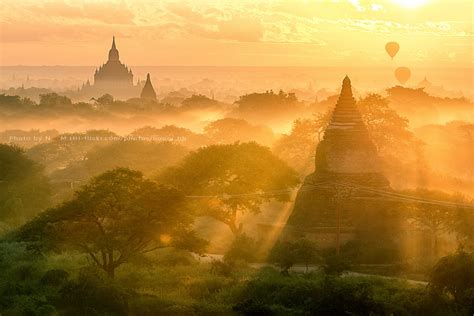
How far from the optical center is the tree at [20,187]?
4888cm

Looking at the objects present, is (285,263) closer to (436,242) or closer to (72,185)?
(436,242)

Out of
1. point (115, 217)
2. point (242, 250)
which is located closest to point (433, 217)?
point (242, 250)

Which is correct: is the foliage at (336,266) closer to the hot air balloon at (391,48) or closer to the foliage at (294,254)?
the foliage at (294,254)

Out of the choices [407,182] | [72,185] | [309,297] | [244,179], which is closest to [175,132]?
[72,185]

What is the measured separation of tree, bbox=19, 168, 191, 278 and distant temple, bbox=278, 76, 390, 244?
7329 millimetres

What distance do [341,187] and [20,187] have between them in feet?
76.6

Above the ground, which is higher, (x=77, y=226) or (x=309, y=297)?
(x=77, y=226)

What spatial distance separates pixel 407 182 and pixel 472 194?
406 cm

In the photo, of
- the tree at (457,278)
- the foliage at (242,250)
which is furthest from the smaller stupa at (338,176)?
the tree at (457,278)

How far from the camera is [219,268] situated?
3247 cm

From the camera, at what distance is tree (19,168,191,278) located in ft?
99.2

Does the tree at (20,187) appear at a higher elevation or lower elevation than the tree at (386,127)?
lower

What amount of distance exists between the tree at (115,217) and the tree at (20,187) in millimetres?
17379

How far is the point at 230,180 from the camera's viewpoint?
43.6 m
